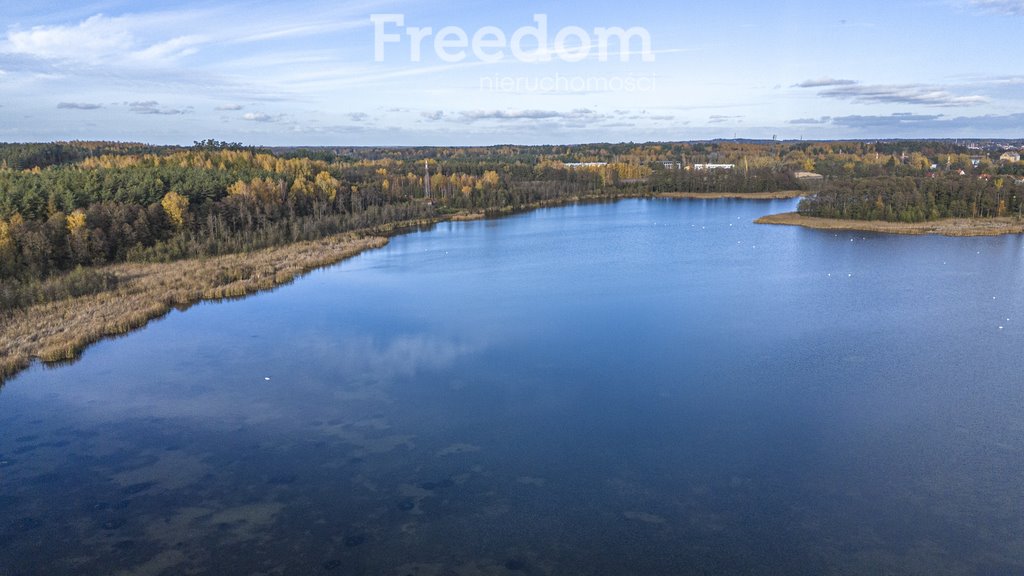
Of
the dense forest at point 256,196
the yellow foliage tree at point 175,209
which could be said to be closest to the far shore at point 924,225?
the dense forest at point 256,196

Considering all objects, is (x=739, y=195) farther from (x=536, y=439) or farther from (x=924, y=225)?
(x=536, y=439)

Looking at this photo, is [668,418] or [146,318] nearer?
[668,418]

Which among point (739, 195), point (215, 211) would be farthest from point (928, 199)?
point (215, 211)

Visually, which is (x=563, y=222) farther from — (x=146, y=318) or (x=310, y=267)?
(x=146, y=318)

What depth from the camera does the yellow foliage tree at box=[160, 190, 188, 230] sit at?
27.6m

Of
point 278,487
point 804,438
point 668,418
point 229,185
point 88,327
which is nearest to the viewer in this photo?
point 278,487

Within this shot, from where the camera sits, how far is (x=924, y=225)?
33.2 meters

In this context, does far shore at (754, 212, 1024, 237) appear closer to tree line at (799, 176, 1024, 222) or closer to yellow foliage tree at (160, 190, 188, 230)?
tree line at (799, 176, 1024, 222)

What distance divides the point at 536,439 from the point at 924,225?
1220 inches

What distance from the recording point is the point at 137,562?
720 cm

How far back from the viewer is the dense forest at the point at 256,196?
2300 centimetres

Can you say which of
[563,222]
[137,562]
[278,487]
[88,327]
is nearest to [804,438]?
[278,487]

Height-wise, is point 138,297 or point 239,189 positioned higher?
point 239,189

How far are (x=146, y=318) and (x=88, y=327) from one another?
61.1 inches
